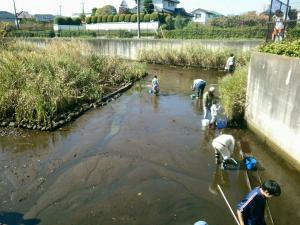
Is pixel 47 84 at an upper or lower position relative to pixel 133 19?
lower

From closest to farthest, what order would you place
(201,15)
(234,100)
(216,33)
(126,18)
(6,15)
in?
(234,100) → (216,33) → (126,18) → (201,15) → (6,15)

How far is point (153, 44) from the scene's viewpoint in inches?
1114

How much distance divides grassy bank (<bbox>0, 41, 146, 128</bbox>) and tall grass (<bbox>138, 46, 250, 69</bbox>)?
9.18 m

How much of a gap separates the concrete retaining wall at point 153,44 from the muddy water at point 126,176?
1359cm

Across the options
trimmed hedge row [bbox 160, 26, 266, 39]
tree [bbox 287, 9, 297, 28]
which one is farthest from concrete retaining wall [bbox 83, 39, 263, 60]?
tree [bbox 287, 9, 297, 28]

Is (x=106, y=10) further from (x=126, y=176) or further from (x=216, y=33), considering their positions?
(x=126, y=176)

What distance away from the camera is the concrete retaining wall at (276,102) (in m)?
7.48

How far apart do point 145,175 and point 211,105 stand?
14.1 feet

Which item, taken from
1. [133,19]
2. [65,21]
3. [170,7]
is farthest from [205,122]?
[170,7]

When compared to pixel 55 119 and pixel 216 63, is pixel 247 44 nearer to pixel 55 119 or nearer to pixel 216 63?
pixel 216 63

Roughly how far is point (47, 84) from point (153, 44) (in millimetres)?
17951

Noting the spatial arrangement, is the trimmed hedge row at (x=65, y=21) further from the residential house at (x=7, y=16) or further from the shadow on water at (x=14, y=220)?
the shadow on water at (x=14, y=220)

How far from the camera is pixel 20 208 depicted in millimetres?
6191

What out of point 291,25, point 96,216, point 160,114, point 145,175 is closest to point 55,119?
point 160,114
